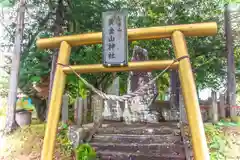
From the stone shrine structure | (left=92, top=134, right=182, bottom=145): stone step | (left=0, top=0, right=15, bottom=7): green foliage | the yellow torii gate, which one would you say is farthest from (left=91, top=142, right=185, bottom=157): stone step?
(left=0, top=0, right=15, bottom=7): green foliage

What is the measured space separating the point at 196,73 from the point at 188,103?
571cm

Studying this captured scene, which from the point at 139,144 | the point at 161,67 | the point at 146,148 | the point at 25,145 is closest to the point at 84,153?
the point at 139,144

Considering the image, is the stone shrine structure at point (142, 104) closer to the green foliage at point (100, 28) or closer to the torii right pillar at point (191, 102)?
the green foliage at point (100, 28)

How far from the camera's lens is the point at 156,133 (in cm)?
570

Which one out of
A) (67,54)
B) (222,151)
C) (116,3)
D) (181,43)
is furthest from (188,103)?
(116,3)

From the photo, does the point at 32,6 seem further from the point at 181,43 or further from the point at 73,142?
the point at 181,43

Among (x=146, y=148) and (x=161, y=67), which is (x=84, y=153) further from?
(x=161, y=67)

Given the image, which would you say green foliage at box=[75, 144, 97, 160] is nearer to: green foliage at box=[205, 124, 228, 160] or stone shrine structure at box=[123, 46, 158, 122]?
green foliage at box=[205, 124, 228, 160]

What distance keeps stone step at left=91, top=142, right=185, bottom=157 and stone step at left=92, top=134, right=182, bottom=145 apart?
15 centimetres

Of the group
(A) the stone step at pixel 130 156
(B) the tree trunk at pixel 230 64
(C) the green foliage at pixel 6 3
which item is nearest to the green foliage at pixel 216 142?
(A) the stone step at pixel 130 156

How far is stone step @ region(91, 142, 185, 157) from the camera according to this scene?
4.91m

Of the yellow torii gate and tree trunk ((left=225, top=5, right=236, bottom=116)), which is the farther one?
tree trunk ((left=225, top=5, right=236, bottom=116))

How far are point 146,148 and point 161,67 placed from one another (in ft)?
8.46

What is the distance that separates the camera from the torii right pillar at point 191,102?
270 centimetres
